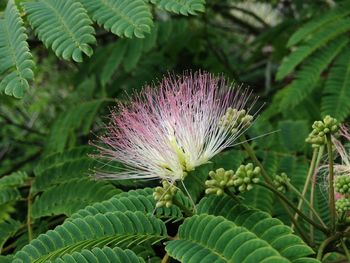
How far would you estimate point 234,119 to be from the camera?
1917 mm

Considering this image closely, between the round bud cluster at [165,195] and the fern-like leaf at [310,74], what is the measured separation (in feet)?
4.92

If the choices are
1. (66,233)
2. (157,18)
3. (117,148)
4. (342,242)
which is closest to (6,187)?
(117,148)

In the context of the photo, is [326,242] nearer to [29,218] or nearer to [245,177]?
[245,177]

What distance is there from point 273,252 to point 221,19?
475cm

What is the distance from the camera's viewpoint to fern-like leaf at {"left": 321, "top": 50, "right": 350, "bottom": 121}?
2.90 meters

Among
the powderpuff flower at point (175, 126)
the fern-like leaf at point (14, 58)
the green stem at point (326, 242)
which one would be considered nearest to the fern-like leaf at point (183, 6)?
the powderpuff flower at point (175, 126)

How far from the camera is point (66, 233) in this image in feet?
5.54

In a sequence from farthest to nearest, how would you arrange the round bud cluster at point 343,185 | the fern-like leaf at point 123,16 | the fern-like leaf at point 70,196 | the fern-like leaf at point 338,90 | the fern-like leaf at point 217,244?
the fern-like leaf at point 338,90 < the fern-like leaf at point 70,196 < the fern-like leaf at point 123,16 < the round bud cluster at point 343,185 < the fern-like leaf at point 217,244

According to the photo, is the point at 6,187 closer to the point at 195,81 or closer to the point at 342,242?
the point at 195,81

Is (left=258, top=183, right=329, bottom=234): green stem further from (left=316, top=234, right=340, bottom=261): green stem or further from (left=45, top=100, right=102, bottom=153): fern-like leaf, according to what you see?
(left=45, top=100, right=102, bottom=153): fern-like leaf

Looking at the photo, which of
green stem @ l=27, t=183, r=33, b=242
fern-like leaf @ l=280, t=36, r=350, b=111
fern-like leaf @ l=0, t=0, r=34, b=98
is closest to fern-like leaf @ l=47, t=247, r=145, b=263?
fern-like leaf @ l=0, t=0, r=34, b=98

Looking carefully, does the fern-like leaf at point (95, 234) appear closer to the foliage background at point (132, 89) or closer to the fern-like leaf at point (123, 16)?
the foliage background at point (132, 89)

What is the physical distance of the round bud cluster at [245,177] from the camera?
1710 mm

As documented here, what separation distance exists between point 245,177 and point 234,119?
256 millimetres
